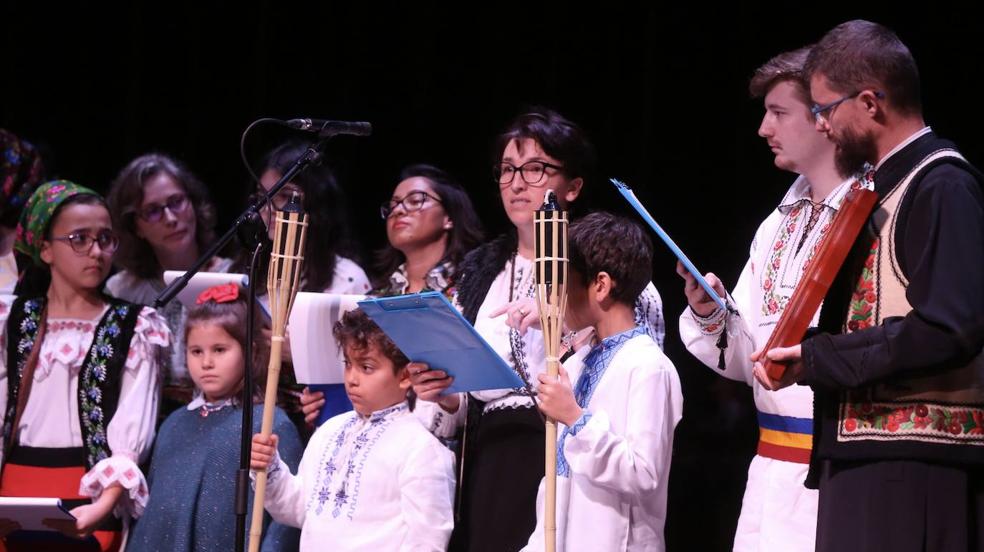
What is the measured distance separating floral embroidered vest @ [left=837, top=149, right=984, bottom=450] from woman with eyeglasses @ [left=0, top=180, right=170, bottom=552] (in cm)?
224

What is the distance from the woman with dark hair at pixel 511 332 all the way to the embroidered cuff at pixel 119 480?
970 mm

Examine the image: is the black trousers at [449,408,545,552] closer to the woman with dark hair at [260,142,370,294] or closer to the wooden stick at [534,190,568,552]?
the wooden stick at [534,190,568,552]

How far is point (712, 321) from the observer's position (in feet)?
8.89

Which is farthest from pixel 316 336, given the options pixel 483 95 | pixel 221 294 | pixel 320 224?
pixel 483 95

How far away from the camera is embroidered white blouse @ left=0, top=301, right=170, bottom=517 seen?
138 inches

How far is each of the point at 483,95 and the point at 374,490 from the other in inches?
77.0

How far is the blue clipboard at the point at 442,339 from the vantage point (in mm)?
2533

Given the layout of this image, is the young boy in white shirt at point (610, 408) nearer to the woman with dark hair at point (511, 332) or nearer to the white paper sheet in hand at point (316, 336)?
the woman with dark hair at point (511, 332)

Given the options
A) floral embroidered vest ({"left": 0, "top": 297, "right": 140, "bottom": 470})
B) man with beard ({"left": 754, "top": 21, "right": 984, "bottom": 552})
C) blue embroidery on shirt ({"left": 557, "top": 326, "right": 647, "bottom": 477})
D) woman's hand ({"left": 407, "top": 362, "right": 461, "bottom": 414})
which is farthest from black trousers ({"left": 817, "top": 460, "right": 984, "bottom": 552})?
floral embroidered vest ({"left": 0, "top": 297, "right": 140, "bottom": 470})

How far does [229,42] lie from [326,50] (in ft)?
1.59

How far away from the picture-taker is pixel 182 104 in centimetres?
500

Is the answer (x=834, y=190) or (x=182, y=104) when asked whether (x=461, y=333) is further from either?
(x=182, y=104)

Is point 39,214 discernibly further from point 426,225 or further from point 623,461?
point 623,461

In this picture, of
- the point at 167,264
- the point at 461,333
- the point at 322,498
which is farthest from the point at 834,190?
the point at 167,264
